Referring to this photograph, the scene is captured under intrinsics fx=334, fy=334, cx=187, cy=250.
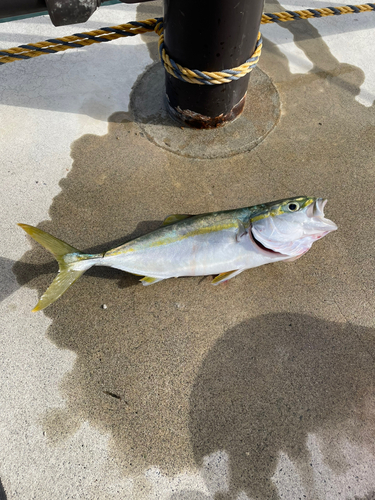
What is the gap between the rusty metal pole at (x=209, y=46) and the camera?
8.72 ft

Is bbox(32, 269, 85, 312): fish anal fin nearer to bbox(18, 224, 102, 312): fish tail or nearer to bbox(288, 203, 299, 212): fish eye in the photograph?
bbox(18, 224, 102, 312): fish tail

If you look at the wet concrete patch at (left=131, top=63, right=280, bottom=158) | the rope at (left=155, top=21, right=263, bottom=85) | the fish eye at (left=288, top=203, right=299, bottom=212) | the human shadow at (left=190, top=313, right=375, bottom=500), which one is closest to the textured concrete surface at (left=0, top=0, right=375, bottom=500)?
the human shadow at (left=190, top=313, right=375, bottom=500)

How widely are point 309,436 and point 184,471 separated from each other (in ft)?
3.04

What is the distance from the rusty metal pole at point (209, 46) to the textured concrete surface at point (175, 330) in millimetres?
515

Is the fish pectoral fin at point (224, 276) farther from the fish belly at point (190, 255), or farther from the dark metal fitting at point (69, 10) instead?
the dark metal fitting at point (69, 10)

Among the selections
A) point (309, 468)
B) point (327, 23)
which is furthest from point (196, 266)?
point (327, 23)

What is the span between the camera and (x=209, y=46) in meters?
2.85

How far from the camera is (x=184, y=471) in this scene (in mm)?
2314

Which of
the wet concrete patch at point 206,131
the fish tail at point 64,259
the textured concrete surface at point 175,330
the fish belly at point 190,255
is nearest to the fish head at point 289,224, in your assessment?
the fish belly at point 190,255

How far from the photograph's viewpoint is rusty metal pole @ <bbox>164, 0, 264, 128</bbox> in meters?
2.66

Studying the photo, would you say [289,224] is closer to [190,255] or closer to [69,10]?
[190,255]

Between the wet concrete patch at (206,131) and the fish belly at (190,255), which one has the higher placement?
the wet concrete patch at (206,131)

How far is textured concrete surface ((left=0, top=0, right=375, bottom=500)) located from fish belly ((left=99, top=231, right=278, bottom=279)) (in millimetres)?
266

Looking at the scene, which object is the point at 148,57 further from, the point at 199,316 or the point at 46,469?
the point at 46,469
